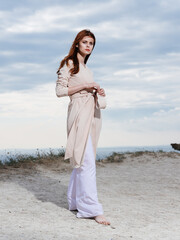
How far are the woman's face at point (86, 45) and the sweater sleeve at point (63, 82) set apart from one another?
0.94 ft

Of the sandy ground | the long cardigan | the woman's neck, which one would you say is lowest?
the sandy ground

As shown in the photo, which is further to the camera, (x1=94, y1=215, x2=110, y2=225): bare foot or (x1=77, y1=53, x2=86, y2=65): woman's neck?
(x1=77, y1=53, x2=86, y2=65): woman's neck

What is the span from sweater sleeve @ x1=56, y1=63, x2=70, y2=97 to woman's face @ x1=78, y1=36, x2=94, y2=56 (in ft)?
0.94

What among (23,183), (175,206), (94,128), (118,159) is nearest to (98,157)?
(118,159)

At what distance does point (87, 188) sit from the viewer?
436cm

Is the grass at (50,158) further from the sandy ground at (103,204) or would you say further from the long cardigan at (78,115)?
the long cardigan at (78,115)

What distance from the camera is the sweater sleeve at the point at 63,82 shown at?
4.43 meters

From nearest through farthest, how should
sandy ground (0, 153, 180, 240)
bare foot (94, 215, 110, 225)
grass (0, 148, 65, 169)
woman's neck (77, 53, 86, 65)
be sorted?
sandy ground (0, 153, 180, 240) < bare foot (94, 215, 110, 225) < woman's neck (77, 53, 86, 65) < grass (0, 148, 65, 169)

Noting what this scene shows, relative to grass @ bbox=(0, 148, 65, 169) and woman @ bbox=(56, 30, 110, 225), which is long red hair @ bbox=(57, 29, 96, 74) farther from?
grass @ bbox=(0, 148, 65, 169)

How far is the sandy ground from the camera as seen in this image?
4.08 metres

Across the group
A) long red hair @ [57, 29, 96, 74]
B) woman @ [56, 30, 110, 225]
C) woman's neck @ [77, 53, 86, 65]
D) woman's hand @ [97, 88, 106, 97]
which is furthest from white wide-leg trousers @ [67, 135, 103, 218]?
woman's neck @ [77, 53, 86, 65]

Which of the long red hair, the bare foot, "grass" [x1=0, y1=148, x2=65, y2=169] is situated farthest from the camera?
"grass" [x1=0, y1=148, x2=65, y2=169]

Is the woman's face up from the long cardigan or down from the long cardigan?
up

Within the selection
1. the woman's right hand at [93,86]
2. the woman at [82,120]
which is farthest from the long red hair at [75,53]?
the woman's right hand at [93,86]
